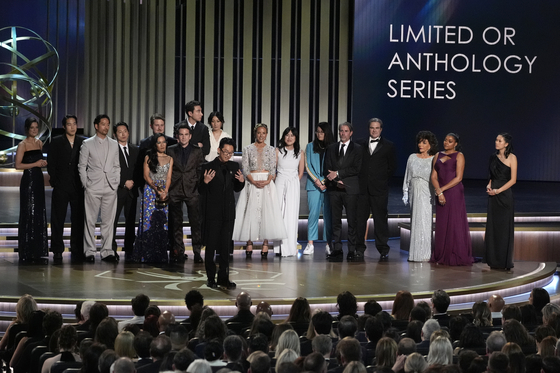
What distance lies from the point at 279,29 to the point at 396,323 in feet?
35.1

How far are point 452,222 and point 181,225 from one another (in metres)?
2.55

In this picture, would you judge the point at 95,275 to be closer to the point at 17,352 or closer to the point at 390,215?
the point at 17,352

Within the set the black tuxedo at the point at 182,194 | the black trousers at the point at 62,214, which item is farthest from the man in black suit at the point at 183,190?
the black trousers at the point at 62,214

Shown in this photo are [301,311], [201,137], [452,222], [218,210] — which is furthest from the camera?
[201,137]

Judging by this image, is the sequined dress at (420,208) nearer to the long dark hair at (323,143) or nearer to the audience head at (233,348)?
the long dark hair at (323,143)

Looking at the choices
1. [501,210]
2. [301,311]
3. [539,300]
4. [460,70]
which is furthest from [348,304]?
[460,70]

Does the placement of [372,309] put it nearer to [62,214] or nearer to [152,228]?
[152,228]

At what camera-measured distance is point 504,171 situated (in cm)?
718

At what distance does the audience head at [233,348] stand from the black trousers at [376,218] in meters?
4.44

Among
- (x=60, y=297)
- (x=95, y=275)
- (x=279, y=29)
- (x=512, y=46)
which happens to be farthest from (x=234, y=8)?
(x=60, y=297)

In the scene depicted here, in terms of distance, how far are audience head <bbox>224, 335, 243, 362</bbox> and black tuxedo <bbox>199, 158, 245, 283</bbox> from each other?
9.03 ft

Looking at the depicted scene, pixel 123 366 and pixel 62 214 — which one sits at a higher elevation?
pixel 62 214

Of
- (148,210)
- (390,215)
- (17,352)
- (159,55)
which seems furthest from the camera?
(159,55)

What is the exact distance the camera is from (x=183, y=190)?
7.19 meters
